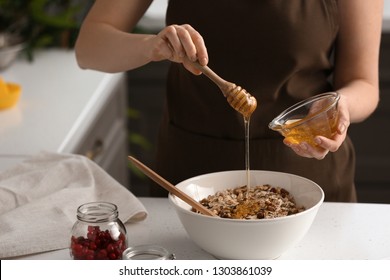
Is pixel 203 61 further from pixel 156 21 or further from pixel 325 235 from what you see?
pixel 156 21

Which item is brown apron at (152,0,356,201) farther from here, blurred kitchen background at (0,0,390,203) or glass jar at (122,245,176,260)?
blurred kitchen background at (0,0,390,203)

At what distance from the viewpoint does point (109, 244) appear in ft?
4.63

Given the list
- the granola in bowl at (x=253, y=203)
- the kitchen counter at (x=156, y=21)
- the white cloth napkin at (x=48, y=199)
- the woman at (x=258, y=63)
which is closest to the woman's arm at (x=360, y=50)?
the woman at (x=258, y=63)

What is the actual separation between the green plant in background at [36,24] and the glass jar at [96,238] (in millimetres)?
1643

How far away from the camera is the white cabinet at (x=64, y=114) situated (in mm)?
2219

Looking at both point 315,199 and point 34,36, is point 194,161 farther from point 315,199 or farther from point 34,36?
point 34,36

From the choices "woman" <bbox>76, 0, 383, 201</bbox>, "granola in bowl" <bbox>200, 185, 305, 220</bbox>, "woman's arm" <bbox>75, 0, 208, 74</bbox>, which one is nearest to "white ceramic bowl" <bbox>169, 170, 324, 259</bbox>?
"granola in bowl" <bbox>200, 185, 305, 220</bbox>

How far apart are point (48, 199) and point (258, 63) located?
1.83 ft

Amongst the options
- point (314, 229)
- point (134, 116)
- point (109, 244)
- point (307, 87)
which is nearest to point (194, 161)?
point (307, 87)

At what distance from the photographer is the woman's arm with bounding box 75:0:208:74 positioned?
1.63 m

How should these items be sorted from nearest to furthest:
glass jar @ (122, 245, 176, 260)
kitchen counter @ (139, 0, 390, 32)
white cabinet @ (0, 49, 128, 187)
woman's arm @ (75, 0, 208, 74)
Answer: glass jar @ (122, 245, 176, 260)
woman's arm @ (75, 0, 208, 74)
white cabinet @ (0, 49, 128, 187)
kitchen counter @ (139, 0, 390, 32)

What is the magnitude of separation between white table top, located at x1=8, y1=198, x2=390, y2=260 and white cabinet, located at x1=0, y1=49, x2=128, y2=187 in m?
0.56

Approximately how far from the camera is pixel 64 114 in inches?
94.5

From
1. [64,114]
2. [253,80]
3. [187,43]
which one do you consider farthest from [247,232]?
[64,114]
